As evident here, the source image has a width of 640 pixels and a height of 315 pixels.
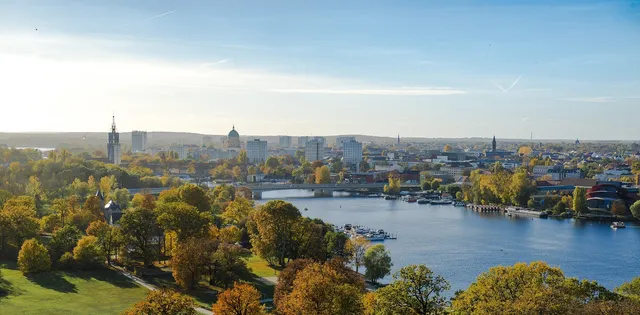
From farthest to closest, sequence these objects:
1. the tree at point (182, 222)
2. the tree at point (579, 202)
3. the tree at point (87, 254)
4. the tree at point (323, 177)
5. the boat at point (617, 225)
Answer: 1. the tree at point (323, 177)
2. the tree at point (579, 202)
3. the boat at point (617, 225)
4. the tree at point (182, 222)
5. the tree at point (87, 254)

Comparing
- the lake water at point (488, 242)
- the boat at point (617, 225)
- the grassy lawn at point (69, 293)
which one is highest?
the boat at point (617, 225)

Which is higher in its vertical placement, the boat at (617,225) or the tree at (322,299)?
the tree at (322,299)

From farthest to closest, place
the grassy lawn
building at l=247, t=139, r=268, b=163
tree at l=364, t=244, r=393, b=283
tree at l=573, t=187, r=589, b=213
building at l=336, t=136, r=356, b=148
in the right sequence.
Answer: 1. building at l=336, t=136, r=356, b=148
2. building at l=247, t=139, r=268, b=163
3. tree at l=573, t=187, r=589, b=213
4. tree at l=364, t=244, r=393, b=283
5. the grassy lawn

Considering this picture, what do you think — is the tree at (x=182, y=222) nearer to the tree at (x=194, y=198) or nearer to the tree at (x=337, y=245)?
the tree at (x=337, y=245)

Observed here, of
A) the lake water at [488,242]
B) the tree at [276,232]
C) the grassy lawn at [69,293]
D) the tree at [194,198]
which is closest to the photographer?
the grassy lawn at [69,293]

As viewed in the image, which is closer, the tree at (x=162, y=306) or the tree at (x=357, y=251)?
the tree at (x=162, y=306)

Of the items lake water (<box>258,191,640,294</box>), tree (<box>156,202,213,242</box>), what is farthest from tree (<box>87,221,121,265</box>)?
lake water (<box>258,191,640,294</box>)

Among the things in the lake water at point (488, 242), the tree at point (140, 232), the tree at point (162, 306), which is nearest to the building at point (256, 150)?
the lake water at point (488, 242)

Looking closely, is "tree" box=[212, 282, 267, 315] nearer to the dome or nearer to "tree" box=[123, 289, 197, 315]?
"tree" box=[123, 289, 197, 315]
